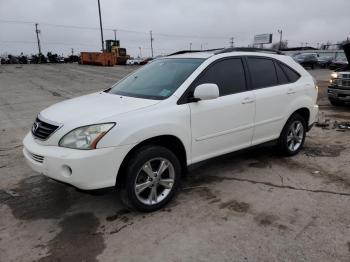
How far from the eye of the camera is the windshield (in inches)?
167

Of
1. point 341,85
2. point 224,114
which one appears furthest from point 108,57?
point 224,114

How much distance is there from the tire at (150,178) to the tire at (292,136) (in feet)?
7.13

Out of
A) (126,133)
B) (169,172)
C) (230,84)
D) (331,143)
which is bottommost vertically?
(331,143)

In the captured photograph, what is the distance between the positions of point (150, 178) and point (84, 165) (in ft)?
2.54

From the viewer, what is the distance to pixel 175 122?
389cm

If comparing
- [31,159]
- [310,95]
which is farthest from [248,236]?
[310,95]

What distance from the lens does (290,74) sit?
551 centimetres

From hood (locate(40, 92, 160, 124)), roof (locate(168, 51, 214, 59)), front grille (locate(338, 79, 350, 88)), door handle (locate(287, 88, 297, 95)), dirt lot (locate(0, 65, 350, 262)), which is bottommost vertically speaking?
dirt lot (locate(0, 65, 350, 262))

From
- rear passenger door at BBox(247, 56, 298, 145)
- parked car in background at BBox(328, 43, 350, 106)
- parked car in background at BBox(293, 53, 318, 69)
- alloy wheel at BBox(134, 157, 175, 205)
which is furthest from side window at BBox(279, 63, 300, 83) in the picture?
parked car in background at BBox(293, 53, 318, 69)

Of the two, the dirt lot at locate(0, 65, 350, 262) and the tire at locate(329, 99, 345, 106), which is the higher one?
the dirt lot at locate(0, 65, 350, 262)

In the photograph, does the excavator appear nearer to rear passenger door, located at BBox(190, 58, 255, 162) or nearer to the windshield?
the windshield

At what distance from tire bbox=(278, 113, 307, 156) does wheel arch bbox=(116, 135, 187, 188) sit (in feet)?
6.55

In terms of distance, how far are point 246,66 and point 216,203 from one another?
6.36 ft

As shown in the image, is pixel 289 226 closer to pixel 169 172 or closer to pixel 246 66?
pixel 169 172
